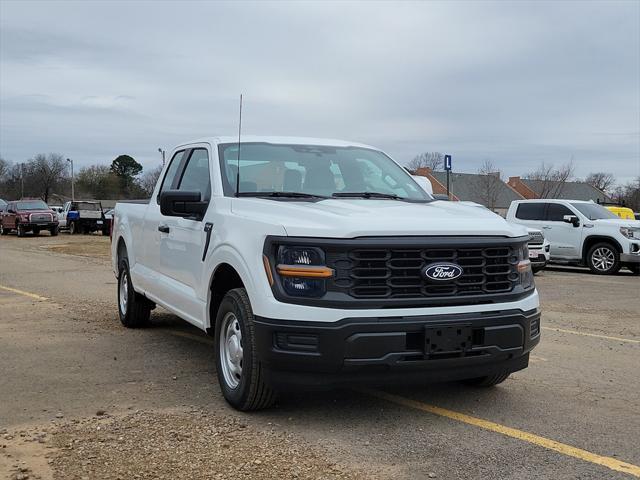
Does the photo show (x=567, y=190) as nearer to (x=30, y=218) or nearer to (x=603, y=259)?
(x=30, y=218)

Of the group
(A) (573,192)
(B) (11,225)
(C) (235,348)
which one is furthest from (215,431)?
(A) (573,192)

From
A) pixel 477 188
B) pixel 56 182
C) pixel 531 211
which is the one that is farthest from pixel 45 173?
pixel 531 211

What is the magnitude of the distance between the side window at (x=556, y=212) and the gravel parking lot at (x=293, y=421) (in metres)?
10.2

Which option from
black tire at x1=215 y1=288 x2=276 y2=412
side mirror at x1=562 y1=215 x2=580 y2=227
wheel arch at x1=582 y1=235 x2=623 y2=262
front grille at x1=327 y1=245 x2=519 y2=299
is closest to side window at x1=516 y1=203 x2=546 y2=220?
side mirror at x1=562 y1=215 x2=580 y2=227

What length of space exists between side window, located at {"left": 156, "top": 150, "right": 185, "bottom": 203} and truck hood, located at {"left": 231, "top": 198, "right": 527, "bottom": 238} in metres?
1.87

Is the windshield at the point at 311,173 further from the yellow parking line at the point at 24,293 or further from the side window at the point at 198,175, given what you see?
the yellow parking line at the point at 24,293

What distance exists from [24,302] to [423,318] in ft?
24.8

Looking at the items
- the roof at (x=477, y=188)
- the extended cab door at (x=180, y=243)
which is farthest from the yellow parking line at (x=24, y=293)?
the roof at (x=477, y=188)

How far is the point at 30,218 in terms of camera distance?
33750mm

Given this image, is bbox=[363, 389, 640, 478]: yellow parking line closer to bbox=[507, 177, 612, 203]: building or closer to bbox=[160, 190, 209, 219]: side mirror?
bbox=[160, 190, 209, 219]: side mirror

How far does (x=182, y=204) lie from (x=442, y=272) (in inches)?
83.4

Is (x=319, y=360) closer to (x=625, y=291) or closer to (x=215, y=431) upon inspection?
(x=215, y=431)

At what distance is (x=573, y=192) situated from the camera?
86.2m

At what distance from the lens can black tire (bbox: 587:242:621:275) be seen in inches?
638
